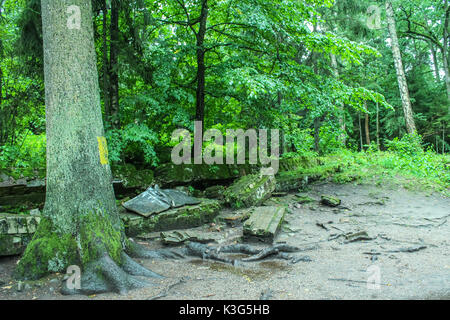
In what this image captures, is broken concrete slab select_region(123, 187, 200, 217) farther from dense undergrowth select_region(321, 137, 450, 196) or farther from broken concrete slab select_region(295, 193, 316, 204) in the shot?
dense undergrowth select_region(321, 137, 450, 196)

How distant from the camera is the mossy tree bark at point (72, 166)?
4.09 m

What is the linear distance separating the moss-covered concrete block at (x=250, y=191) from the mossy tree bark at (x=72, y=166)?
431 cm

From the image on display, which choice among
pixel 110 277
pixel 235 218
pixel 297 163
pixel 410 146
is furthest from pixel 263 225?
pixel 410 146

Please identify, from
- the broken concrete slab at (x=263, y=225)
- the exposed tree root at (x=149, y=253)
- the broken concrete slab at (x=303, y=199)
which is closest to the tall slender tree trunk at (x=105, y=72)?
the exposed tree root at (x=149, y=253)

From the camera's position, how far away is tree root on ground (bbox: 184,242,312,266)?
16.3ft

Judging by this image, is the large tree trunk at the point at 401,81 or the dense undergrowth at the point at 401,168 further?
the large tree trunk at the point at 401,81

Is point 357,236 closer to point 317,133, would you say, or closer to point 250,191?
point 250,191

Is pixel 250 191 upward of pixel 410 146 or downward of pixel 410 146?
downward

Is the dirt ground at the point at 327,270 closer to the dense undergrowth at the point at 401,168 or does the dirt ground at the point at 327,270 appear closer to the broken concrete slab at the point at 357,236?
the broken concrete slab at the point at 357,236

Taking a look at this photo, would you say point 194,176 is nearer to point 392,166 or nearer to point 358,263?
point 358,263

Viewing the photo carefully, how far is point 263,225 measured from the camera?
6.19m

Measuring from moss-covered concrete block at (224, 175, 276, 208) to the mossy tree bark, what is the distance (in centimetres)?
431

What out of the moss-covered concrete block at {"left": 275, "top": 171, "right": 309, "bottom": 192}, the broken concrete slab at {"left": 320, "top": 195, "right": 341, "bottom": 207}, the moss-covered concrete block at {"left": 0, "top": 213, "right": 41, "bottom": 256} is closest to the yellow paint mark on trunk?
the moss-covered concrete block at {"left": 0, "top": 213, "right": 41, "bottom": 256}

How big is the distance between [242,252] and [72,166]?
3149 mm
